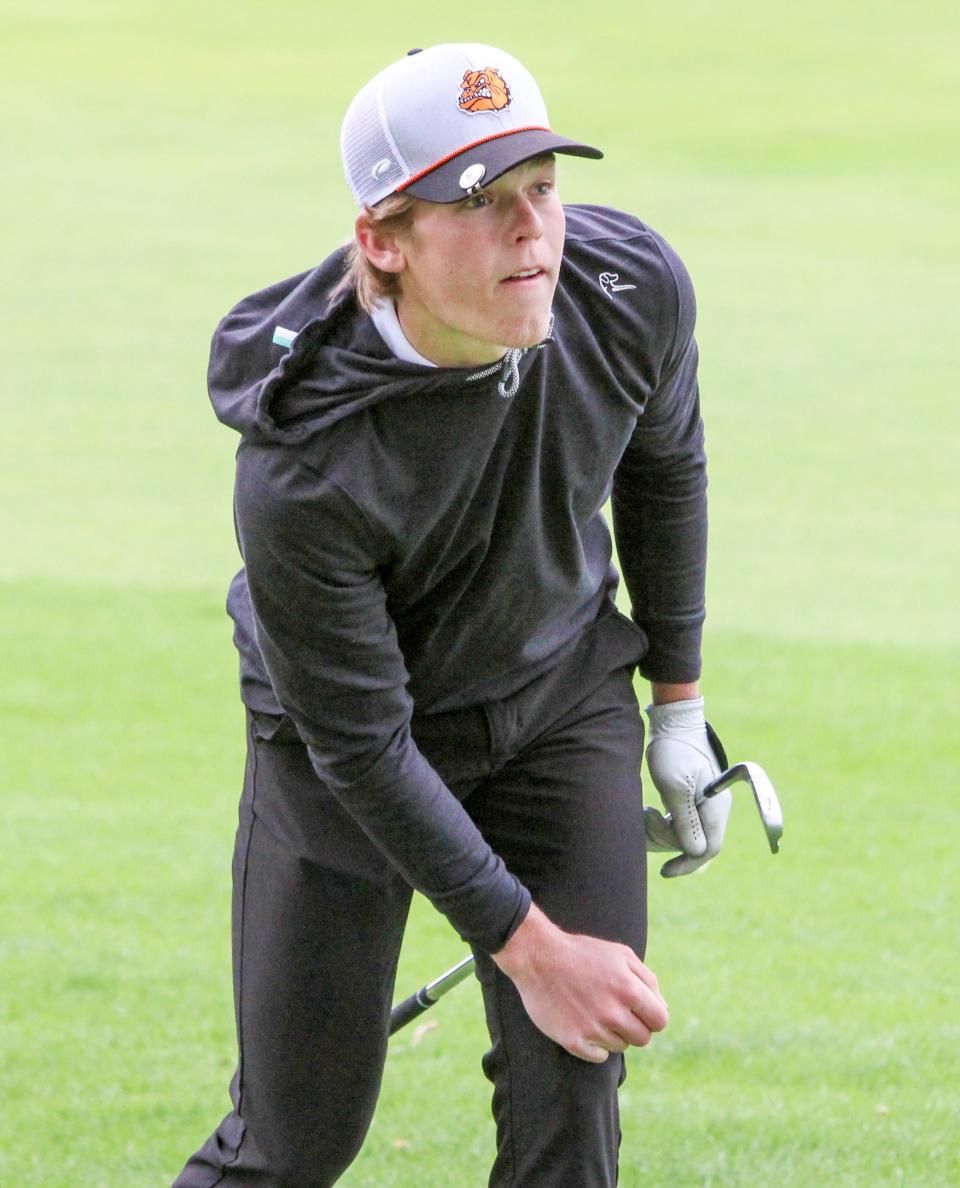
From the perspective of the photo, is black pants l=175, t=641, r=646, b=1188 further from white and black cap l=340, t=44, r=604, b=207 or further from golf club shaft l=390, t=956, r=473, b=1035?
white and black cap l=340, t=44, r=604, b=207

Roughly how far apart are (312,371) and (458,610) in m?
0.49

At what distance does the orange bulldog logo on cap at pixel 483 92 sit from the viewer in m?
3.04

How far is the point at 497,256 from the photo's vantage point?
303 cm

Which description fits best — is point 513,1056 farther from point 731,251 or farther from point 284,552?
point 731,251

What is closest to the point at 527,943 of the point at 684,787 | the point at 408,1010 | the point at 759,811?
the point at 759,811

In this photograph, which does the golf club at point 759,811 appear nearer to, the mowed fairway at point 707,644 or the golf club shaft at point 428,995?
the golf club shaft at point 428,995

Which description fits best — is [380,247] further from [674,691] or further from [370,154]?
[674,691]

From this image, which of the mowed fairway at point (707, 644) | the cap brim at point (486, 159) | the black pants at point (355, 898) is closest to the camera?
the cap brim at point (486, 159)

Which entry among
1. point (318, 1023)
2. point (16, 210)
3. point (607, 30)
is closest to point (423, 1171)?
point (318, 1023)

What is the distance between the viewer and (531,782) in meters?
3.56

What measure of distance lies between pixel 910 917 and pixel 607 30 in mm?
24340

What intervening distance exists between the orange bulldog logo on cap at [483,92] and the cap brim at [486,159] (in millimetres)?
52

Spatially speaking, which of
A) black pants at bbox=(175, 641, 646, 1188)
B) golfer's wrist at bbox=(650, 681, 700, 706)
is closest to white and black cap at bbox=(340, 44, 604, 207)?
black pants at bbox=(175, 641, 646, 1188)

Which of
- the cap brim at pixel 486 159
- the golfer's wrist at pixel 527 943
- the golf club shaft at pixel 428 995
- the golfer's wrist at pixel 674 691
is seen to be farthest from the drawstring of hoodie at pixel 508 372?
the golf club shaft at pixel 428 995
